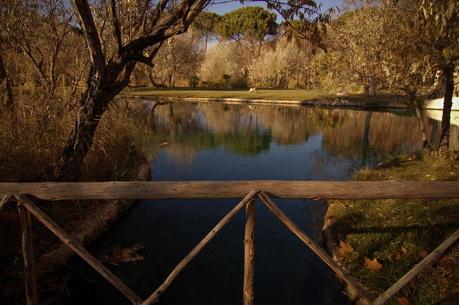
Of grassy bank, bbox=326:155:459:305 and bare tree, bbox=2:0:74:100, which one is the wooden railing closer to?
grassy bank, bbox=326:155:459:305

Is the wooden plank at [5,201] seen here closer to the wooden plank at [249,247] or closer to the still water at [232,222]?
the wooden plank at [249,247]

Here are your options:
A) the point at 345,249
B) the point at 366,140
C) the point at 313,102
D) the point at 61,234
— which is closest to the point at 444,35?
the point at 345,249

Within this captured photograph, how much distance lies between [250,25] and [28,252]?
6338cm

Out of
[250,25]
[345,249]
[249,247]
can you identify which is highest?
[250,25]

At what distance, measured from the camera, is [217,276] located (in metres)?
6.81

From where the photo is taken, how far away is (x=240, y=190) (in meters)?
3.44

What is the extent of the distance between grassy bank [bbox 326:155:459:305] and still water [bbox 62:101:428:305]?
0.73 metres

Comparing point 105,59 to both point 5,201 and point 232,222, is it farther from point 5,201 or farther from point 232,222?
point 232,222

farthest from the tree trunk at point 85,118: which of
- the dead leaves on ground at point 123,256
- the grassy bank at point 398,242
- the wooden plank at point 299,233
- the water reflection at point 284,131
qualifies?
the water reflection at point 284,131

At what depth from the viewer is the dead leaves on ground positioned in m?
7.08

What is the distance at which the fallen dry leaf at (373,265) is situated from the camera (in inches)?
225

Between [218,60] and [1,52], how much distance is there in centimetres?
4939

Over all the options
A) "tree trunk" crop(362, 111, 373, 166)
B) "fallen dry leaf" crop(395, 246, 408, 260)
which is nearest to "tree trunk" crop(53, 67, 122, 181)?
"fallen dry leaf" crop(395, 246, 408, 260)

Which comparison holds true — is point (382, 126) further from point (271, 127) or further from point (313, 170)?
point (313, 170)
